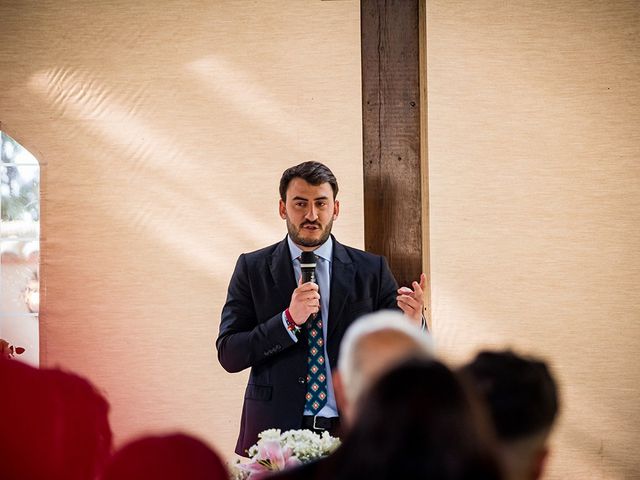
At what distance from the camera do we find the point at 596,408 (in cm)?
370

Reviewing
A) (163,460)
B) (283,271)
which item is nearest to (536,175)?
(283,271)

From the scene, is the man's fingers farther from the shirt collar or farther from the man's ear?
the man's ear

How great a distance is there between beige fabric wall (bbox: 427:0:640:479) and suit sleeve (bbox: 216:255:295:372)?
1.40 meters

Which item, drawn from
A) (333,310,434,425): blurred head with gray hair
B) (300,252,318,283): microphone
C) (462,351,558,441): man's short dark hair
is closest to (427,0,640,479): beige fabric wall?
(300,252,318,283): microphone

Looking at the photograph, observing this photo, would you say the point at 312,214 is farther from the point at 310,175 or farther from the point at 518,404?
the point at 518,404

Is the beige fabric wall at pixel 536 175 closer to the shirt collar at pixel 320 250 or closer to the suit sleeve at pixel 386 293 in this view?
the suit sleeve at pixel 386 293

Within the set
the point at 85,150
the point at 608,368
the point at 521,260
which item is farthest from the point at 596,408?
the point at 85,150

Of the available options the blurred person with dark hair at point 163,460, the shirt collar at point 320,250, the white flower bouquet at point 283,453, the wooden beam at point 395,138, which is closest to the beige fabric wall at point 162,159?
the wooden beam at point 395,138

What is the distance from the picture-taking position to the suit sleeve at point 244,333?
8.04 feet

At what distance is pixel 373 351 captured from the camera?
690 mm

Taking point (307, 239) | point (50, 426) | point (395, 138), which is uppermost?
point (395, 138)

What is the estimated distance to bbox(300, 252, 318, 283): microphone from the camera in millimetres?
2414

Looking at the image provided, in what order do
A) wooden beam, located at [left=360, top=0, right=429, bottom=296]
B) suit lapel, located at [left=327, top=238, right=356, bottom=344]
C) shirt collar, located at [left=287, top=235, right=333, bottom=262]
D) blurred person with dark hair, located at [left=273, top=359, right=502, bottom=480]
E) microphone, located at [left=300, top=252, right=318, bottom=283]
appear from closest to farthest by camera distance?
blurred person with dark hair, located at [left=273, top=359, right=502, bottom=480]
microphone, located at [left=300, top=252, right=318, bottom=283]
suit lapel, located at [left=327, top=238, right=356, bottom=344]
shirt collar, located at [left=287, top=235, right=333, bottom=262]
wooden beam, located at [left=360, top=0, right=429, bottom=296]

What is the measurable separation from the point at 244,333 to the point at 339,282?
0.39 metres
